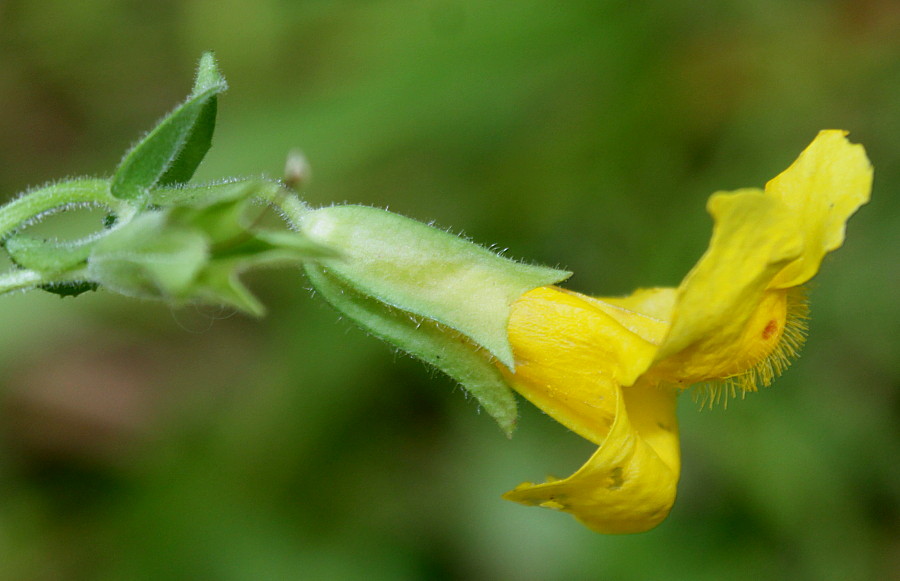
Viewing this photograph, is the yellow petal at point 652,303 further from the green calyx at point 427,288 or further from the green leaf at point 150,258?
the green leaf at point 150,258

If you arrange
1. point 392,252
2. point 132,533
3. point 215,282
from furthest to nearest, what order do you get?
point 132,533 → point 392,252 → point 215,282

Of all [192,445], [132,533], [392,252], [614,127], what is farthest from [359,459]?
[392,252]

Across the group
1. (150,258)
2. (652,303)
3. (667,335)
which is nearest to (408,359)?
(652,303)

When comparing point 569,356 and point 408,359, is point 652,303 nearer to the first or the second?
point 569,356

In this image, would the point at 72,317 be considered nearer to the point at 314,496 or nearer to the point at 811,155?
the point at 314,496

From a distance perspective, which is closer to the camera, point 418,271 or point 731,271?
point 731,271

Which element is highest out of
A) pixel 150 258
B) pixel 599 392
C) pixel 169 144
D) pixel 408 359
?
pixel 408 359
